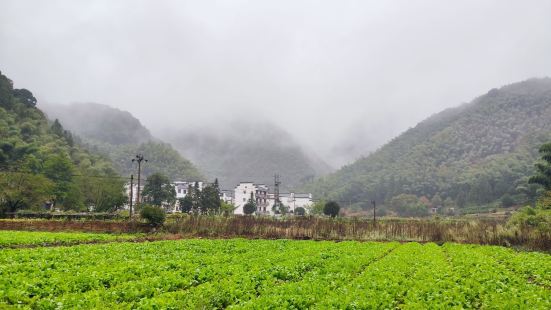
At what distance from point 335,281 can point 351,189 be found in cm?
18420

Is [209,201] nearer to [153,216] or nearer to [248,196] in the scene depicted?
[153,216]

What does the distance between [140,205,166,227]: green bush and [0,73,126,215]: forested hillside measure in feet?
72.6

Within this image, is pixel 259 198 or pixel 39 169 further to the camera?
pixel 259 198

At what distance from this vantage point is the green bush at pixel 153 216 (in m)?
50.4

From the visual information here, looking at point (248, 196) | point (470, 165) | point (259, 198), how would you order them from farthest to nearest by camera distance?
1. point (470, 165)
2. point (259, 198)
3. point (248, 196)

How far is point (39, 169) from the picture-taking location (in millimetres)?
86688

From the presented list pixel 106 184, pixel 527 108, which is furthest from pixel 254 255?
pixel 527 108

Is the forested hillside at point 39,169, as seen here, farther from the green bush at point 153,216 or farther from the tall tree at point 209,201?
the green bush at point 153,216

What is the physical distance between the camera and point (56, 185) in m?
76.3

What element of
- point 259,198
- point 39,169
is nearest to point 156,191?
point 39,169

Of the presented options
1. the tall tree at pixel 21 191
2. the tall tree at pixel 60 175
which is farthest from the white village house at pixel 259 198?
the tall tree at pixel 21 191

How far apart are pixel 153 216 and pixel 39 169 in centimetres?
5090

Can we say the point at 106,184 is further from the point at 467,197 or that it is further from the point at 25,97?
the point at 467,197

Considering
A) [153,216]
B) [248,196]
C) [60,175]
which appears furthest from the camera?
[248,196]
